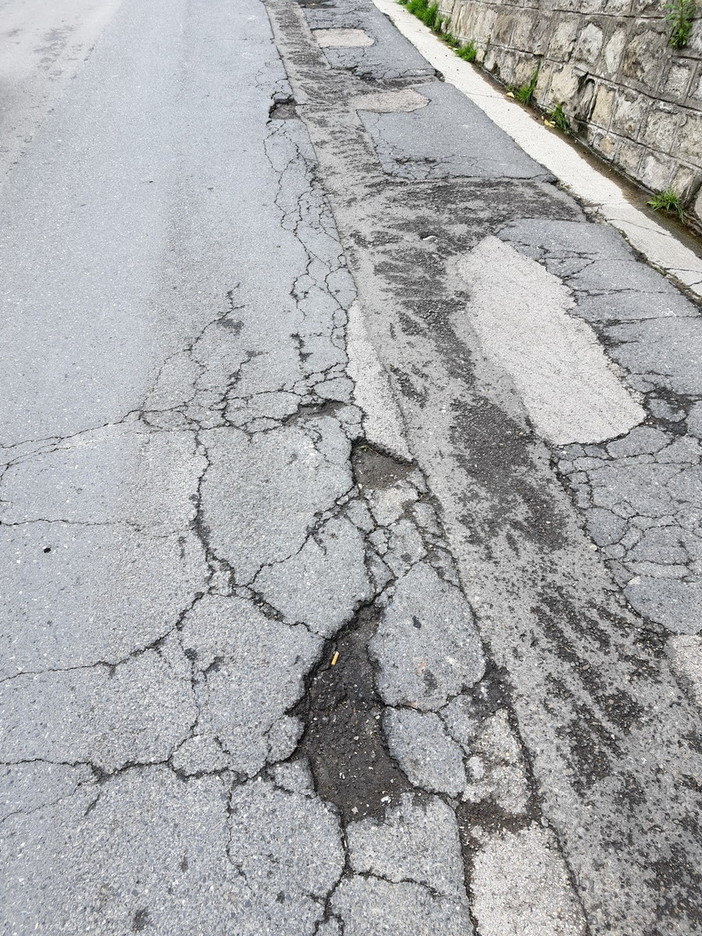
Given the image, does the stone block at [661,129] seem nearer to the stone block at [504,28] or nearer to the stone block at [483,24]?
the stone block at [504,28]

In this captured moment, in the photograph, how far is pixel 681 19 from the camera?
5.61 metres

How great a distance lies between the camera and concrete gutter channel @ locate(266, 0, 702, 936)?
6.84 feet

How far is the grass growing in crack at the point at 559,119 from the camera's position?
25.1ft

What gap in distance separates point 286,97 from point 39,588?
761 centimetres

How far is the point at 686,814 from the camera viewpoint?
2189mm

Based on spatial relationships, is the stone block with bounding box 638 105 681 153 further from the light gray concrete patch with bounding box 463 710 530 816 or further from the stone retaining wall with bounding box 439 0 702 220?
the light gray concrete patch with bounding box 463 710 530 816

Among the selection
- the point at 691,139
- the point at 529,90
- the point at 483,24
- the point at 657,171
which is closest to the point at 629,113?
the point at 657,171

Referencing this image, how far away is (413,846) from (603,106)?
24.6 feet

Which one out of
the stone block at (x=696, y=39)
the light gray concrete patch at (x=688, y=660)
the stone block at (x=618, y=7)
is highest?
the stone block at (x=618, y=7)

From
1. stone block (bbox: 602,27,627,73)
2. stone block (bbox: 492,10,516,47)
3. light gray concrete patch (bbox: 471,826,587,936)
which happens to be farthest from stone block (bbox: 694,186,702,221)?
light gray concrete patch (bbox: 471,826,587,936)

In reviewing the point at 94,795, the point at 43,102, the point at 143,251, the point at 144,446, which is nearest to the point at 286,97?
the point at 43,102

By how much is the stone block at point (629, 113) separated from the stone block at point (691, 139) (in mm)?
682

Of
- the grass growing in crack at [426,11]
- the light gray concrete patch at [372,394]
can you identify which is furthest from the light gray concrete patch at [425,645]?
the grass growing in crack at [426,11]

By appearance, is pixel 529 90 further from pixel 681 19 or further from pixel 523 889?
pixel 523 889
